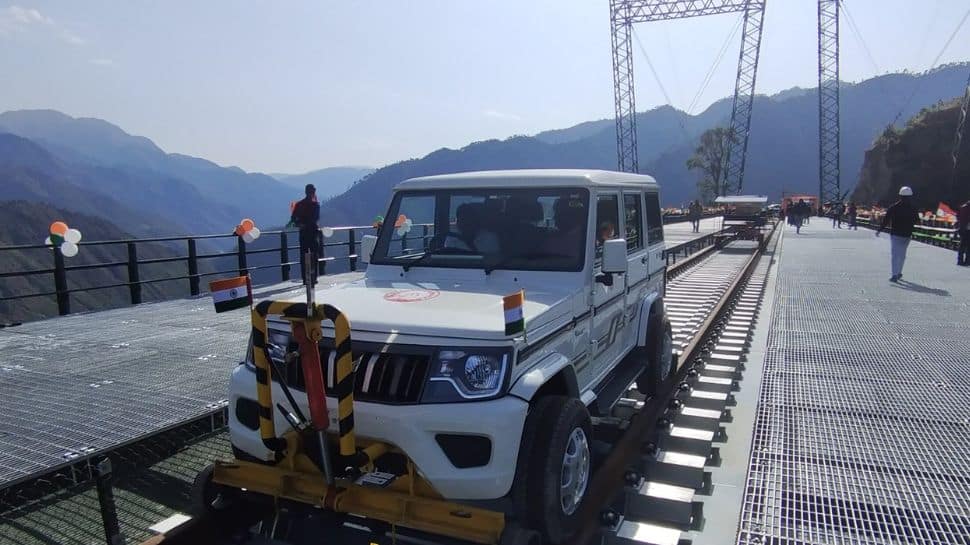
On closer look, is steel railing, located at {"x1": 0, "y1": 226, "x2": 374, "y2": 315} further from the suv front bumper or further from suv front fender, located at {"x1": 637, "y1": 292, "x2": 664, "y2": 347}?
the suv front bumper

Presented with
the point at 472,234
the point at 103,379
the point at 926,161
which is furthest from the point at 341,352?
the point at 926,161

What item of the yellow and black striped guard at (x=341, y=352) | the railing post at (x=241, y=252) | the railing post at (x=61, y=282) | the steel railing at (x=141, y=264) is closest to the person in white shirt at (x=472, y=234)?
the steel railing at (x=141, y=264)

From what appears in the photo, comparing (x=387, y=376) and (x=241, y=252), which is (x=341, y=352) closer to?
(x=387, y=376)

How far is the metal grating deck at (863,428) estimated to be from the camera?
3.60 m

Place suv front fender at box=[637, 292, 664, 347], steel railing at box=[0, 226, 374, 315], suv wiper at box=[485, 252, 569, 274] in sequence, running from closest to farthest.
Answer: suv wiper at box=[485, 252, 569, 274]
suv front fender at box=[637, 292, 664, 347]
steel railing at box=[0, 226, 374, 315]

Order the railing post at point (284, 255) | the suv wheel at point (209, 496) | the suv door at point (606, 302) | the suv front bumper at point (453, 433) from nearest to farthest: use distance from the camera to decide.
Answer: the suv front bumper at point (453, 433)
the suv wheel at point (209, 496)
the suv door at point (606, 302)
the railing post at point (284, 255)

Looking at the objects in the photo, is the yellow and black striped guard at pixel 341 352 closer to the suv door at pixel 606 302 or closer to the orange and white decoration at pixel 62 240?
the suv door at pixel 606 302

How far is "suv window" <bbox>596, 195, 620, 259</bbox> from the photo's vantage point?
14.4 feet

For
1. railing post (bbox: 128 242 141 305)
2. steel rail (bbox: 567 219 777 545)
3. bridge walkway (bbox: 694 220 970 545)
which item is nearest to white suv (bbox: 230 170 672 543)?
steel rail (bbox: 567 219 777 545)

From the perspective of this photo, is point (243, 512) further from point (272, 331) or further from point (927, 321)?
point (927, 321)

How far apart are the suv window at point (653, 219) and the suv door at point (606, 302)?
1.06m

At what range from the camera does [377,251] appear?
4680 mm

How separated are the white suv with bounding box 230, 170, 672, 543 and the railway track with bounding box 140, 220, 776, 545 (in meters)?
0.30

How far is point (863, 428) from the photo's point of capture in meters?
4.91
